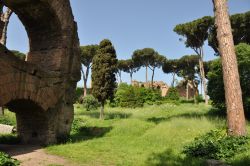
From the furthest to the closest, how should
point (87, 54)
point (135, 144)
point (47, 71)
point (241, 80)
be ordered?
point (87, 54) < point (241, 80) < point (135, 144) < point (47, 71)

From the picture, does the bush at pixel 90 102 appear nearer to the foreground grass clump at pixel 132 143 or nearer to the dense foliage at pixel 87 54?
the foreground grass clump at pixel 132 143

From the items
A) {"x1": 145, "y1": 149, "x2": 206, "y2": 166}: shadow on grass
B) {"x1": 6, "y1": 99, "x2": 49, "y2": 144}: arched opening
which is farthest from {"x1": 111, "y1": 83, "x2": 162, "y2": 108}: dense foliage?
{"x1": 145, "y1": 149, "x2": 206, "y2": 166}: shadow on grass

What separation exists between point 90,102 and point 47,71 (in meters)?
16.0

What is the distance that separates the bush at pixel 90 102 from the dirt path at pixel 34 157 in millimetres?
16130

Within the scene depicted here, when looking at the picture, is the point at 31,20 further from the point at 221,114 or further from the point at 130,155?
the point at 221,114

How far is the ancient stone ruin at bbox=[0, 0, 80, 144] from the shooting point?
11430mm

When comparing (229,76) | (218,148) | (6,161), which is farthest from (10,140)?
(229,76)

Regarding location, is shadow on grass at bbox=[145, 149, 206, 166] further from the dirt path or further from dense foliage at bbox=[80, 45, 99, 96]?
dense foliage at bbox=[80, 45, 99, 96]

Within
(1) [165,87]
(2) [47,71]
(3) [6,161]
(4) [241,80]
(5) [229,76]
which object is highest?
(1) [165,87]

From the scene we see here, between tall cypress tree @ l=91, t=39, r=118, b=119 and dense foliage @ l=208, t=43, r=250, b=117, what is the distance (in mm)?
6591

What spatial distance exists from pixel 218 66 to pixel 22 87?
497 inches

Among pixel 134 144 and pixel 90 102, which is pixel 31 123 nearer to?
pixel 134 144

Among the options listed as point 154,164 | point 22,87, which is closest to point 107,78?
point 22,87

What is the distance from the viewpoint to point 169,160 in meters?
8.75
